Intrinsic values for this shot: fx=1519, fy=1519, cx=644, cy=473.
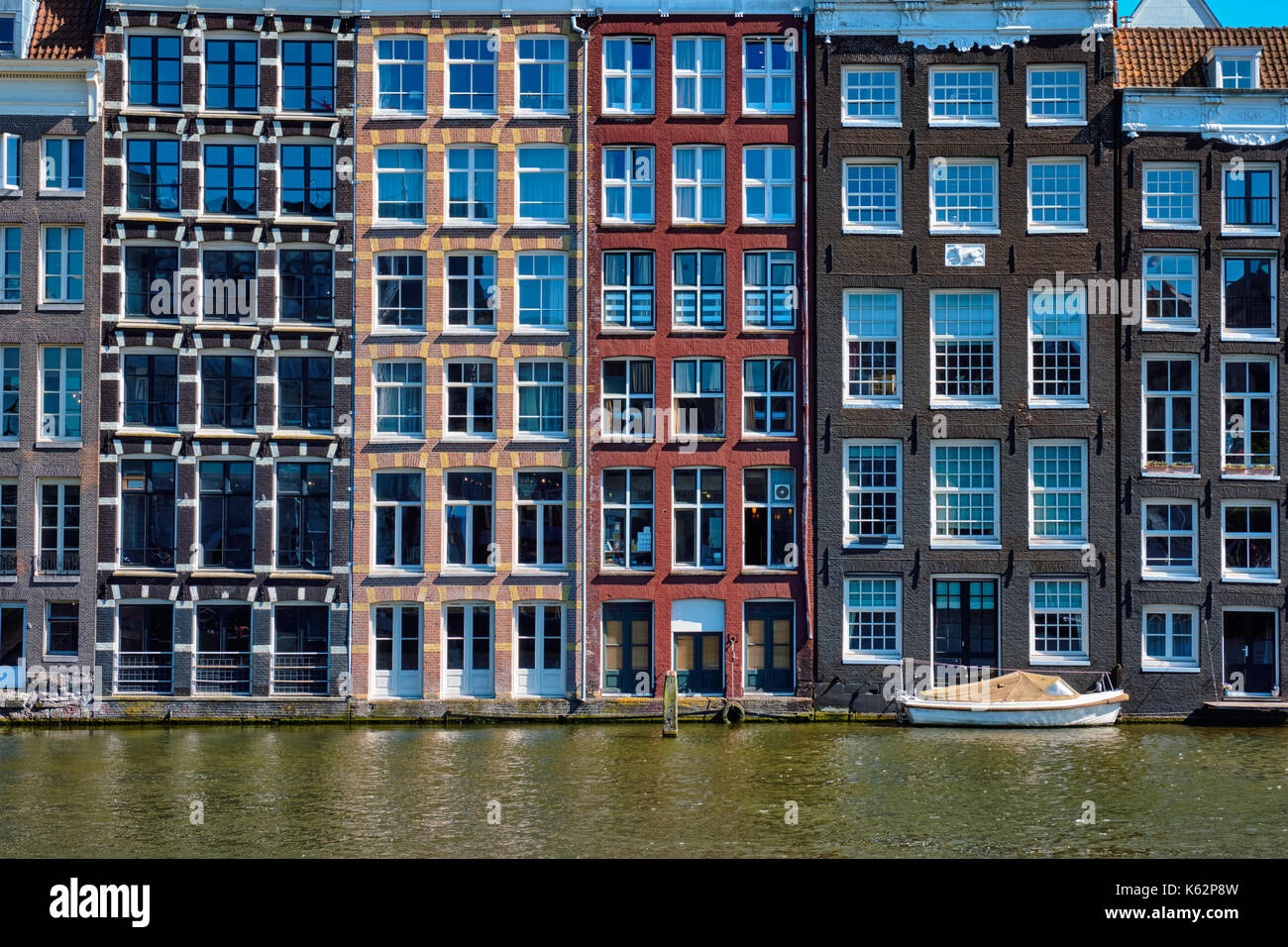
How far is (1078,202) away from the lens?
44.5 m

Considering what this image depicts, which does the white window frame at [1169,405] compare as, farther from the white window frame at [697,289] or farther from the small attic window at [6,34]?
the small attic window at [6,34]

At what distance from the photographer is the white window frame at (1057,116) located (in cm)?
4438

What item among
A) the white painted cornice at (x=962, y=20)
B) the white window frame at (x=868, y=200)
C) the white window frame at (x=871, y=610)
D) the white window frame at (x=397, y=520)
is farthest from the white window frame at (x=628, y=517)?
the white painted cornice at (x=962, y=20)

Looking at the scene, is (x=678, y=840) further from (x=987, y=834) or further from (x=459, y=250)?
(x=459, y=250)

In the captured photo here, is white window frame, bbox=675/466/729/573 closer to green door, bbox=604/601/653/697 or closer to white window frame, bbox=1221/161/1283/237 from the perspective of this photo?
green door, bbox=604/601/653/697

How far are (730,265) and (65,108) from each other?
65.6 ft

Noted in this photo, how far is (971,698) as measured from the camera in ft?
138

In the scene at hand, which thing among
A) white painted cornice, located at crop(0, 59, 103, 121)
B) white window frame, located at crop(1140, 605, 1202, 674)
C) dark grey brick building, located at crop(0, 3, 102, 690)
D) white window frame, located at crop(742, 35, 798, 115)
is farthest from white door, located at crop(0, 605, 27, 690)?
white window frame, located at crop(1140, 605, 1202, 674)

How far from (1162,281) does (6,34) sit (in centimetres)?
3476

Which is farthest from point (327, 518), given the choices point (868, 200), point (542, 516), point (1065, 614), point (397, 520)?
point (1065, 614)

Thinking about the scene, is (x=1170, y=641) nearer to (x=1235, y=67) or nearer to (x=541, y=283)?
(x=1235, y=67)

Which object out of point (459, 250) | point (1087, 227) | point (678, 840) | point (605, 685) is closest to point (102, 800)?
point (678, 840)

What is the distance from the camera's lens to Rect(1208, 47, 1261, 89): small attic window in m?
44.2

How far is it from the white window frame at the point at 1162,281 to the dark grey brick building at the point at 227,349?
23214 millimetres
